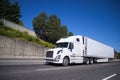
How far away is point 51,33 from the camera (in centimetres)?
4719

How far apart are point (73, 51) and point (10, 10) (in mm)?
35651

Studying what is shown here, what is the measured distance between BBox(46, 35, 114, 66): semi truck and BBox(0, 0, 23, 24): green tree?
3090 cm

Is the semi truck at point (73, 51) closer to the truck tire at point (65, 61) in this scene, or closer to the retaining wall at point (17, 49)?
the truck tire at point (65, 61)

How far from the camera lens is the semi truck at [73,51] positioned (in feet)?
46.7

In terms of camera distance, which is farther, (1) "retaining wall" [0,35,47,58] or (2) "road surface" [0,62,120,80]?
(1) "retaining wall" [0,35,47,58]

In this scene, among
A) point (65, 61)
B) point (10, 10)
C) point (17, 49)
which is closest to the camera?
point (65, 61)

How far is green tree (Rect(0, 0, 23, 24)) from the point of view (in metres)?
41.2

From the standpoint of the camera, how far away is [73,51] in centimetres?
1611

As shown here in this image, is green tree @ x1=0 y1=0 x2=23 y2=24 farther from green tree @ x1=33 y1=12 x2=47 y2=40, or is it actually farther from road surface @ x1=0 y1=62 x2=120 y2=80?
road surface @ x1=0 y1=62 x2=120 y2=80

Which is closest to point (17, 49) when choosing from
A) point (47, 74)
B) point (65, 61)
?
point (65, 61)

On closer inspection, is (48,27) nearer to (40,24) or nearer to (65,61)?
(40,24)

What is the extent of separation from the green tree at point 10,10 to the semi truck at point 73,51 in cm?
3090

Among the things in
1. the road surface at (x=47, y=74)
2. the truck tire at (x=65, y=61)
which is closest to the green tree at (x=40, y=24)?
the truck tire at (x=65, y=61)

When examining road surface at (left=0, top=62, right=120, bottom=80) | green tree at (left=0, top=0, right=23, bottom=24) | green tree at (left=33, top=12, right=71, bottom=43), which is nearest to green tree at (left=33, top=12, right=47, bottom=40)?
green tree at (left=33, top=12, right=71, bottom=43)
